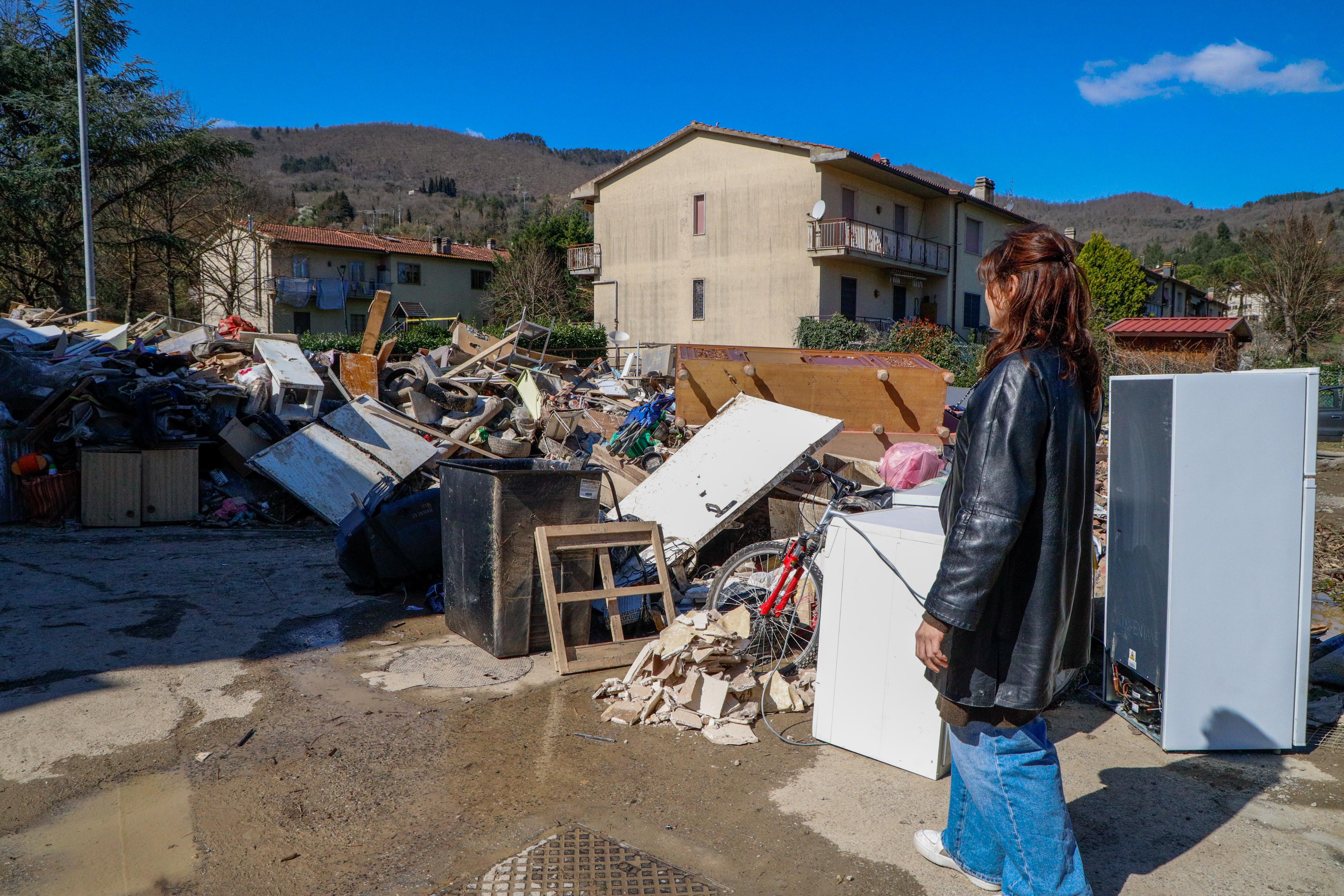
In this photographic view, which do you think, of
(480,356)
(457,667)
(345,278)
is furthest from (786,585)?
(345,278)

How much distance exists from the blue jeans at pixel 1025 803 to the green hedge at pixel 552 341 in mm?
26411

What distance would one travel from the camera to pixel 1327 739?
12.1 ft

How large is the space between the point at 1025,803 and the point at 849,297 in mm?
27104

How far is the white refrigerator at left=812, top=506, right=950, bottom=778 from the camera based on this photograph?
10.7 ft

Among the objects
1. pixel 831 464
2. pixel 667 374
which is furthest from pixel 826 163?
pixel 831 464

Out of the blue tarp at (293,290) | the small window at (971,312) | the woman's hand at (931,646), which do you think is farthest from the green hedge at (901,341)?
A: the blue tarp at (293,290)

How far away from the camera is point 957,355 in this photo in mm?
23531

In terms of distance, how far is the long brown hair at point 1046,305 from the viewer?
217cm

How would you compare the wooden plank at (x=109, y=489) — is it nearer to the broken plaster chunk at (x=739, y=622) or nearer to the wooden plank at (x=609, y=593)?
the wooden plank at (x=609, y=593)

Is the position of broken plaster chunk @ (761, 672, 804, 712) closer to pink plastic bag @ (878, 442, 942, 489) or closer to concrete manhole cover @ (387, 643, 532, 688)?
concrete manhole cover @ (387, 643, 532, 688)

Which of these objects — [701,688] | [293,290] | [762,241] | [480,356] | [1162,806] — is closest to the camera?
[1162,806]

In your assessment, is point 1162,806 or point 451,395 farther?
point 451,395

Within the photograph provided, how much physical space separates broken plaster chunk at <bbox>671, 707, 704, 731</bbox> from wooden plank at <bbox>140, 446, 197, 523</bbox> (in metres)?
6.82

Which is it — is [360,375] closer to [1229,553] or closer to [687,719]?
[687,719]
